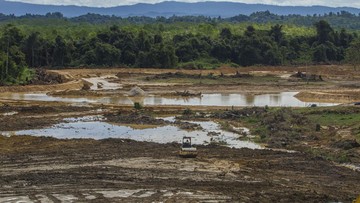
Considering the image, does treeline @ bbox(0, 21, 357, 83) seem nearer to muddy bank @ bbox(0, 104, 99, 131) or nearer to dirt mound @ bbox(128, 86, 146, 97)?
dirt mound @ bbox(128, 86, 146, 97)

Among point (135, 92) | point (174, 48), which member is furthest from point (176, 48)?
point (135, 92)

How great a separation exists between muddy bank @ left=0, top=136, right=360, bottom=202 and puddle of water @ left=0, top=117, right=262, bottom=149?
9.38 ft

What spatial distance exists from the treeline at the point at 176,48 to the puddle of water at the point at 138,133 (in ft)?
154

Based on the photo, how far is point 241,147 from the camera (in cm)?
3334

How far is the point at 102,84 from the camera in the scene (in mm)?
75500

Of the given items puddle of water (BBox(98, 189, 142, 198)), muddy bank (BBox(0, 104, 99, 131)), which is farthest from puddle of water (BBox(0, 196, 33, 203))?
muddy bank (BBox(0, 104, 99, 131))

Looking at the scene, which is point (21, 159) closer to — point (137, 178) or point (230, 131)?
point (137, 178)

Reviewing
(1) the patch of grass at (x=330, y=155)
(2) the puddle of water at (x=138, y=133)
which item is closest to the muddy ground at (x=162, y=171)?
(1) the patch of grass at (x=330, y=155)

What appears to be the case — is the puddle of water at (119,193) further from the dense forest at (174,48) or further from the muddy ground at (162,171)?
the dense forest at (174,48)

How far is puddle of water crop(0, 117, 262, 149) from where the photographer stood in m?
35.8

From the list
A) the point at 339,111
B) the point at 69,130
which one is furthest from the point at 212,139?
the point at 339,111

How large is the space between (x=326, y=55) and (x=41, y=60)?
161 feet

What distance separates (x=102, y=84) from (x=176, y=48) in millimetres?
27887

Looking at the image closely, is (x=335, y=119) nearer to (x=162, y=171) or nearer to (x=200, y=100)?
(x=162, y=171)
